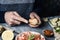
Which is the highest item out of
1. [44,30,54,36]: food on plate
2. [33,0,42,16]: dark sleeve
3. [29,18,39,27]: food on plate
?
[33,0,42,16]: dark sleeve

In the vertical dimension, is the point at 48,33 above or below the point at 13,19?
below

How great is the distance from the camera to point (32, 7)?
1.54 meters

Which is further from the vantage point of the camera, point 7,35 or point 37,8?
point 37,8

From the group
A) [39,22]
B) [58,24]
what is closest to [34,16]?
[39,22]

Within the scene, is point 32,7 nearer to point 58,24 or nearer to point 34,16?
point 34,16

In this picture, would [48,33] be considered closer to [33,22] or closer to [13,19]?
[33,22]

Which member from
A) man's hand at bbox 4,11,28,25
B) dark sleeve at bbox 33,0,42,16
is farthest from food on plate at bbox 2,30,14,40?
dark sleeve at bbox 33,0,42,16

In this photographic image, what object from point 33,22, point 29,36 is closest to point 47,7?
point 33,22

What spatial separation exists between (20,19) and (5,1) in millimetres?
204

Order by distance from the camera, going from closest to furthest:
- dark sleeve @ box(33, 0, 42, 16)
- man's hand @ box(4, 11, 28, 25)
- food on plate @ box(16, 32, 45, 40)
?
food on plate @ box(16, 32, 45, 40) → man's hand @ box(4, 11, 28, 25) → dark sleeve @ box(33, 0, 42, 16)

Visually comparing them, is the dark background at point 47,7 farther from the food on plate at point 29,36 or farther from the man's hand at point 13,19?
the food on plate at point 29,36

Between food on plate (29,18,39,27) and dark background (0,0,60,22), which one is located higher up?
dark background (0,0,60,22)

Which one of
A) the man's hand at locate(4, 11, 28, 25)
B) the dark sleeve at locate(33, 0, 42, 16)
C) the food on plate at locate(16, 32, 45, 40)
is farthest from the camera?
the dark sleeve at locate(33, 0, 42, 16)

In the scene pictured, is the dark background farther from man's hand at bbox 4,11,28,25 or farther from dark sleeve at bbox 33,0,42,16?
man's hand at bbox 4,11,28,25
